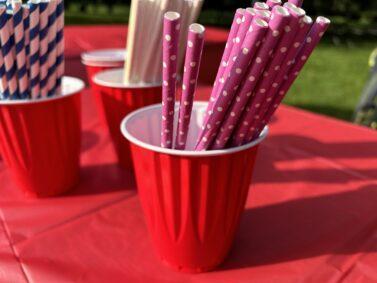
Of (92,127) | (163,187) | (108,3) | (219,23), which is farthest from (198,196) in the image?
(108,3)

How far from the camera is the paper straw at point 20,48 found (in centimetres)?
37

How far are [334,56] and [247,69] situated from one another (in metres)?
3.89

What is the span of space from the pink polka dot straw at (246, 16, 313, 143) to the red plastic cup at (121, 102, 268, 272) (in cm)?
3

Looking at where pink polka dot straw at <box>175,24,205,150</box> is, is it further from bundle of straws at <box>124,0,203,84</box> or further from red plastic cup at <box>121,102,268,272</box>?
bundle of straws at <box>124,0,203,84</box>

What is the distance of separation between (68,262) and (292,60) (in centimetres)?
26

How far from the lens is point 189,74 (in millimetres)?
289

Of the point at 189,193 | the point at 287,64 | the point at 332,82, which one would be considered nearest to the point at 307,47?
the point at 287,64

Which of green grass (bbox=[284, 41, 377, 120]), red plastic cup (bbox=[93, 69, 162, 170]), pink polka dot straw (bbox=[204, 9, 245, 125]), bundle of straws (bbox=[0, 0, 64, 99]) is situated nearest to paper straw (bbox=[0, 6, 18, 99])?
bundle of straws (bbox=[0, 0, 64, 99])

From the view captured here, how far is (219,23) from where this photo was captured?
5832 mm

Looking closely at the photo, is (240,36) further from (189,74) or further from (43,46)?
(43,46)

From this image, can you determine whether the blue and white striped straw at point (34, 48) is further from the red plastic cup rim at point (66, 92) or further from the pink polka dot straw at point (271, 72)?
the pink polka dot straw at point (271, 72)

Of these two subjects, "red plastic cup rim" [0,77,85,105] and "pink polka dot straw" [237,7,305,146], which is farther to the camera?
"red plastic cup rim" [0,77,85,105]

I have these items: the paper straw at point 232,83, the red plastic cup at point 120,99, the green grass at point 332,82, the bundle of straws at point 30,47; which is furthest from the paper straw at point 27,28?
the green grass at point 332,82

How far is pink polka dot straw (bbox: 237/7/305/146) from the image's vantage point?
10.2 inches
